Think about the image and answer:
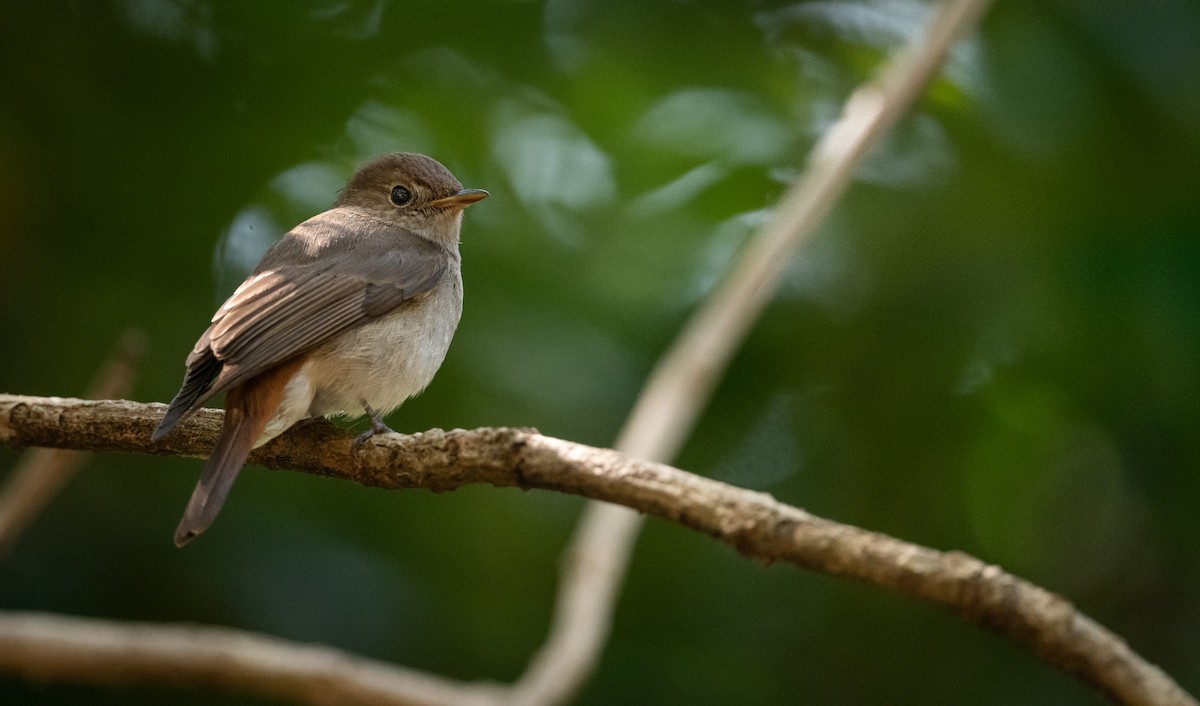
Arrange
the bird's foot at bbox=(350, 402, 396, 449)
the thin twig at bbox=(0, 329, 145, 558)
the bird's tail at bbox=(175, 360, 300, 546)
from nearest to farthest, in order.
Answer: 1. the bird's tail at bbox=(175, 360, 300, 546)
2. the bird's foot at bbox=(350, 402, 396, 449)
3. the thin twig at bbox=(0, 329, 145, 558)

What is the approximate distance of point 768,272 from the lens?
156 inches

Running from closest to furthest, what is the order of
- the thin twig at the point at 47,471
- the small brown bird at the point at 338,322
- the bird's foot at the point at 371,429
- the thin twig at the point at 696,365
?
1. the bird's foot at the point at 371,429
2. the small brown bird at the point at 338,322
3. the thin twig at the point at 696,365
4. the thin twig at the point at 47,471

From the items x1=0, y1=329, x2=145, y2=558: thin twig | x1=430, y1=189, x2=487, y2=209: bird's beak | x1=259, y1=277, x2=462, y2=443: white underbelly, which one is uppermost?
x1=430, y1=189, x2=487, y2=209: bird's beak

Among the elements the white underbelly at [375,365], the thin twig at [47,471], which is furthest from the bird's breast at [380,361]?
the thin twig at [47,471]

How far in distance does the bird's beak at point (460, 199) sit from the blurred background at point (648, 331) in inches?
15.1

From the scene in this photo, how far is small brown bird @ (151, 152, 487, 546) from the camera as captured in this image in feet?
10.4

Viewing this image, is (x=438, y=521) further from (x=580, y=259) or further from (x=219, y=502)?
(x=219, y=502)

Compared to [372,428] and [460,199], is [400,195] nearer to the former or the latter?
[460,199]

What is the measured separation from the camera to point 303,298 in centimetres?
372

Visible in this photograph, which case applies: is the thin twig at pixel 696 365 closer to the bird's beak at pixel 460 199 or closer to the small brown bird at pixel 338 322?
the small brown bird at pixel 338 322

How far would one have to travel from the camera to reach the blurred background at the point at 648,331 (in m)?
4.70

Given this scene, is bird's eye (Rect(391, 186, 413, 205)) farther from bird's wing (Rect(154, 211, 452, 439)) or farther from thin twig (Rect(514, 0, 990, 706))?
thin twig (Rect(514, 0, 990, 706))

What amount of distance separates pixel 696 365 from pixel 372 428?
43.2 inches

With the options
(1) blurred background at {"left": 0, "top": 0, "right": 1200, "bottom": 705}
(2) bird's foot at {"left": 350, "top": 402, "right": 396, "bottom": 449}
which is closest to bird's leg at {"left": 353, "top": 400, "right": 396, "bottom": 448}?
(2) bird's foot at {"left": 350, "top": 402, "right": 396, "bottom": 449}
